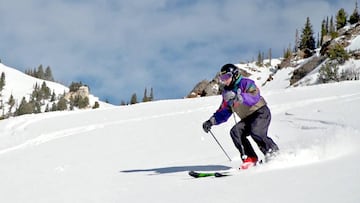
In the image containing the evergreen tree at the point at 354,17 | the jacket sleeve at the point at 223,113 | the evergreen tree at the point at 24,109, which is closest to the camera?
→ the jacket sleeve at the point at 223,113

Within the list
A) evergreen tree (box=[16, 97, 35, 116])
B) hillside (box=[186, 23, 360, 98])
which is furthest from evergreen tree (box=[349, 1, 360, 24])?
evergreen tree (box=[16, 97, 35, 116])

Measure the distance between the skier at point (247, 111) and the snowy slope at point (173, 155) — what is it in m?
0.40

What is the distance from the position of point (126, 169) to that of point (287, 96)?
40.9ft

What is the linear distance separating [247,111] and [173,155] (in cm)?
384

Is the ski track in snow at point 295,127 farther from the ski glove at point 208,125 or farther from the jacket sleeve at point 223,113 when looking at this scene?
the ski glove at point 208,125

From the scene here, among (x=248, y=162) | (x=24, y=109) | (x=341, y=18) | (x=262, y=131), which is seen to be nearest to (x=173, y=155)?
(x=248, y=162)

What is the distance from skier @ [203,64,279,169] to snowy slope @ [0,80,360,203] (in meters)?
0.40

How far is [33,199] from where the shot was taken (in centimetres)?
545

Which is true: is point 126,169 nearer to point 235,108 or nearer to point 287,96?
point 235,108

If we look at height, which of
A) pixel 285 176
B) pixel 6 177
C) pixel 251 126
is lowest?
pixel 6 177

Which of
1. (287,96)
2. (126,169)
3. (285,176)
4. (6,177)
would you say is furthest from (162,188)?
(287,96)

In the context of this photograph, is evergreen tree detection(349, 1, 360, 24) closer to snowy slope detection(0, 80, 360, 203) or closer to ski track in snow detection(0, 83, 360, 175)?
snowy slope detection(0, 80, 360, 203)

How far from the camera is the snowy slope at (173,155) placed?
429cm

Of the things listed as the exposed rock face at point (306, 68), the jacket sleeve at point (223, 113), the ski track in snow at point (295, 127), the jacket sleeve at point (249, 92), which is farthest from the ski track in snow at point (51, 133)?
the exposed rock face at point (306, 68)
